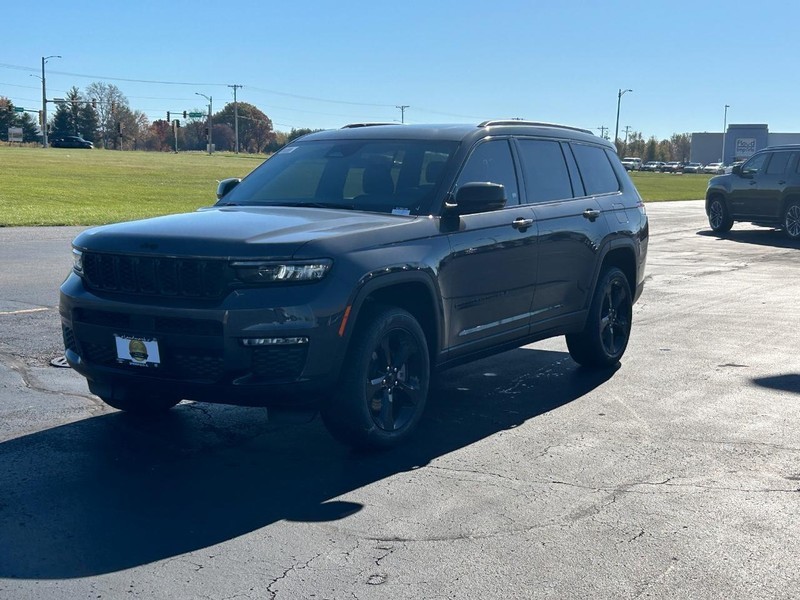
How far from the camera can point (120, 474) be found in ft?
17.9

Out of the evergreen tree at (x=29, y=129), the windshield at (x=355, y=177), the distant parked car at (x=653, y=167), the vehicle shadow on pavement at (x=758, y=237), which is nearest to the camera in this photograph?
the windshield at (x=355, y=177)

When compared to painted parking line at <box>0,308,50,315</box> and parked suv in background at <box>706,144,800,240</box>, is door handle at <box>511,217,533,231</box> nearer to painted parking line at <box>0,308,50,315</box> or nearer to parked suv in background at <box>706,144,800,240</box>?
painted parking line at <box>0,308,50,315</box>

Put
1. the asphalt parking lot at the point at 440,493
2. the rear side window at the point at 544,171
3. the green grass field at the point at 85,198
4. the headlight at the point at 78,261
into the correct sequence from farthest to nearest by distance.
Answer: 1. the green grass field at the point at 85,198
2. the rear side window at the point at 544,171
3. the headlight at the point at 78,261
4. the asphalt parking lot at the point at 440,493

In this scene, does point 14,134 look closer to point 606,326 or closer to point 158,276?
point 606,326

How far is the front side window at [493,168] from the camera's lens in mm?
6777

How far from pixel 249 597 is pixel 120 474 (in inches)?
68.2

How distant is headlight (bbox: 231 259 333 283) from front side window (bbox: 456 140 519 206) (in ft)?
5.20

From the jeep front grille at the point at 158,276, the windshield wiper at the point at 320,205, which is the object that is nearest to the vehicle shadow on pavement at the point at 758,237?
the windshield wiper at the point at 320,205

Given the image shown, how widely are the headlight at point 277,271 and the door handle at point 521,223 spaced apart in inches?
77.5

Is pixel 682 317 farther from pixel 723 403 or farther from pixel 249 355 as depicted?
pixel 249 355

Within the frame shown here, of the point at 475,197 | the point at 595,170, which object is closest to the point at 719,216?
the point at 595,170

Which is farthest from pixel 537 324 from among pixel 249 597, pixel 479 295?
pixel 249 597

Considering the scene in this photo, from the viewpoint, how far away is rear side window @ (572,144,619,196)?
8217 millimetres

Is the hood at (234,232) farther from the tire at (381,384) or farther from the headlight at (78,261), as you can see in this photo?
the tire at (381,384)
